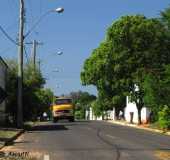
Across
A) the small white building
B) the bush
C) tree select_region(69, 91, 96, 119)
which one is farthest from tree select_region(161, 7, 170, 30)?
tree select_region(69, 91, 96, 119)

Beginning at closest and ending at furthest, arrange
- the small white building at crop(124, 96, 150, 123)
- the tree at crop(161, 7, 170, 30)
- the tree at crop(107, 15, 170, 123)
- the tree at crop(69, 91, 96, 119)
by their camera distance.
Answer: the tree at crop(161, 7, 170, 30) < the tree at crop(107, 15, 170, 123) < the small white building at crop(124, 96, 150, 123) < the tree at crop(69, 91, 96, 119)

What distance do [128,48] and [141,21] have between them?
3210 millimetres

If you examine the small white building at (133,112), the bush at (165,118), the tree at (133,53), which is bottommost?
the bush at (165,118)

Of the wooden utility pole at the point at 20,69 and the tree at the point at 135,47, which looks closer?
the wooden utility pole at the point at 20,69

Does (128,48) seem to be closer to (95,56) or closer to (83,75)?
(95,56)

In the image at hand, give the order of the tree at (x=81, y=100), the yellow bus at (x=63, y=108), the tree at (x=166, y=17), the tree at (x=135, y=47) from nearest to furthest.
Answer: the tree at (x=166, y=17) < the tree at (x=135, y=47) < the yellow bus at (x=63, y=108) < the tree at (x=81, y=100)

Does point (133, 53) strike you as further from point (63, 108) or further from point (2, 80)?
point (63, 108)

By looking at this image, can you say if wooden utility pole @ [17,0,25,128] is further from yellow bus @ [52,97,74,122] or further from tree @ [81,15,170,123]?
yellow bus @ [52,97,74,122]

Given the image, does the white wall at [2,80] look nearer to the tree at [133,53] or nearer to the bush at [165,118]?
the tree at [133,53]

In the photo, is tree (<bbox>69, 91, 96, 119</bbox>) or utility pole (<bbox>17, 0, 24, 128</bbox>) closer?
utility pole (<bbox>17, 0, 24, 128</bbox>)

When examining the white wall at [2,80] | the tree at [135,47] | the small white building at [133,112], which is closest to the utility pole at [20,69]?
the white wall at [2,80]

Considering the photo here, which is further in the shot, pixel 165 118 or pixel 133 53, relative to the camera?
pixel 133 53

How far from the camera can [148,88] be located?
48.9 metres

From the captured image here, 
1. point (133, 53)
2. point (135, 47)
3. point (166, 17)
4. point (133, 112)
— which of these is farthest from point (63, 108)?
point (166, 17)
